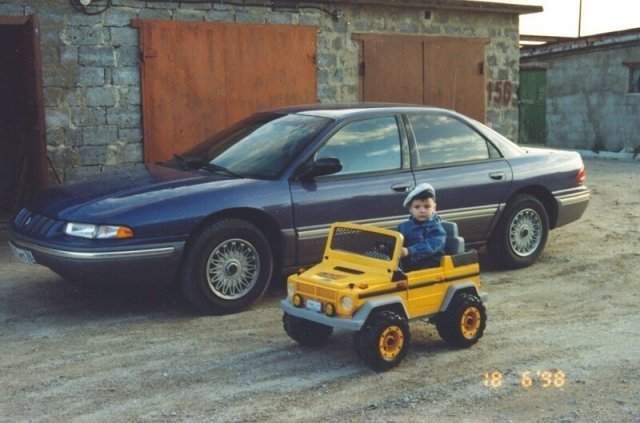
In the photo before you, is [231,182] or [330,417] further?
[231,182]

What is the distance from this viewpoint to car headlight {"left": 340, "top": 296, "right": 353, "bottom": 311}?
518cm

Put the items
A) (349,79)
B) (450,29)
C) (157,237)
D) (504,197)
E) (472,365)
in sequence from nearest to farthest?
(472,365) < (157,237) < (504,197) < (349,79) < (450,29)

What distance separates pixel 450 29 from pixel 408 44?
0.91 meters

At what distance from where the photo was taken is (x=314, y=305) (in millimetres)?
5379

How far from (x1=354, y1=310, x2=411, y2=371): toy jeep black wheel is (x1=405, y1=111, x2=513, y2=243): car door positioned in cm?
235

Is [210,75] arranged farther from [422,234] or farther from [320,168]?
[422,234]

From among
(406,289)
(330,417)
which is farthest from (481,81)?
(330,417)

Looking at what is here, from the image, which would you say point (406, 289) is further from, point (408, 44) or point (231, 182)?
point (408, 44)

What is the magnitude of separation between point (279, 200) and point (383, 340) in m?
1.90

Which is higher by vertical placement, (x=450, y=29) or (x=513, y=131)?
(x=450, y=29)

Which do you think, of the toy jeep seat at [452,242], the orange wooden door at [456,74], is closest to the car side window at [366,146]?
the toy jeep seat at [452,242]

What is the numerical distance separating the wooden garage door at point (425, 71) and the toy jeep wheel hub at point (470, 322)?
7.39 meters

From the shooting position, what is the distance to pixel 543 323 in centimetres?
632
